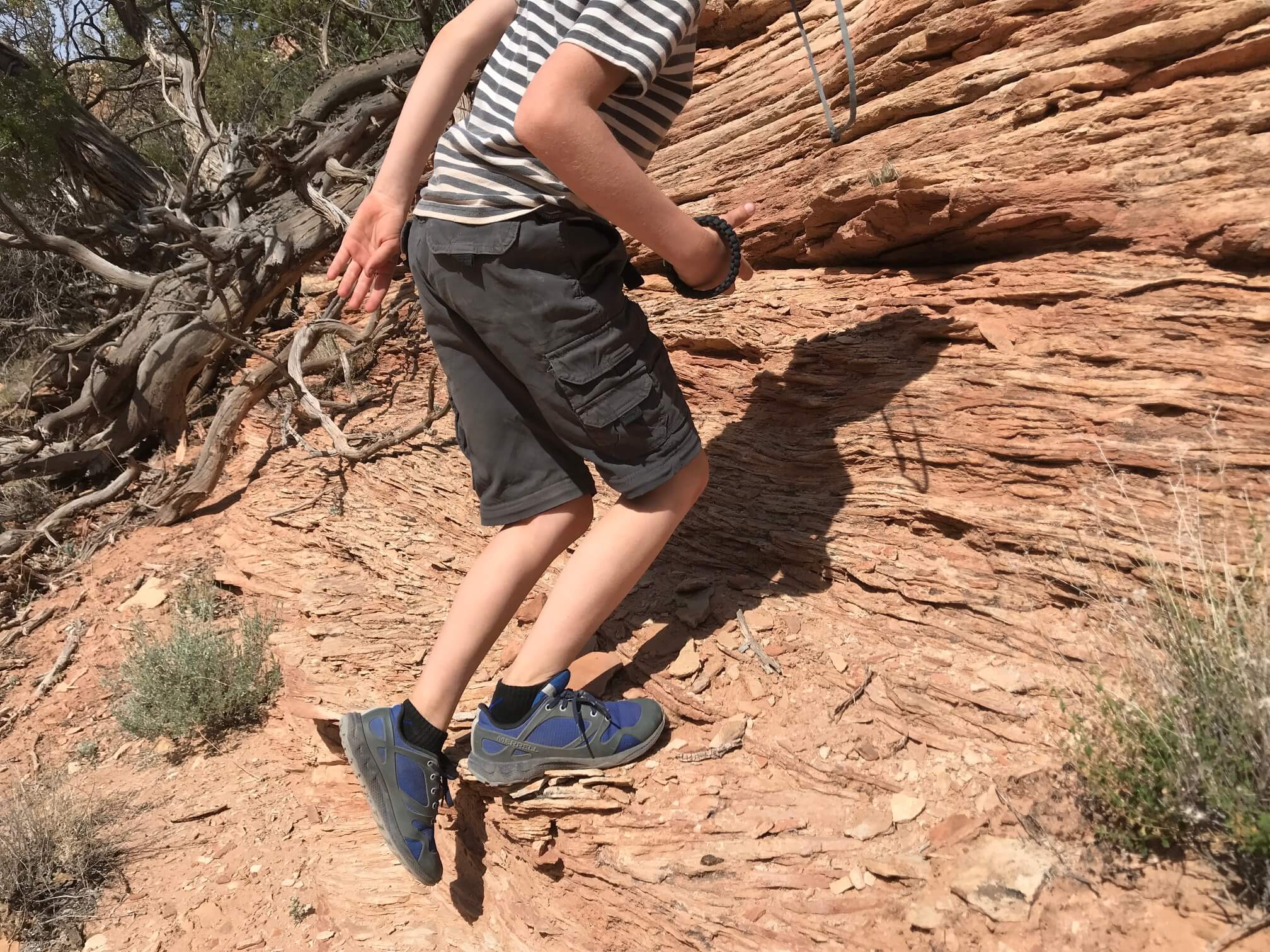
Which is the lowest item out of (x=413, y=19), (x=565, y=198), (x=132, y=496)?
(x=132, y=496)

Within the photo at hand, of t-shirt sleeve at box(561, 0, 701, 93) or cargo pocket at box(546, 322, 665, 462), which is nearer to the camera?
t-shirt sleeve at box(561, 0, 701, 93)

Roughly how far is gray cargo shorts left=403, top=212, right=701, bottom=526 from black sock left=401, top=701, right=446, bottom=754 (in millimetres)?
524

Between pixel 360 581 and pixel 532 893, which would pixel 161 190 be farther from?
pixel 532 893

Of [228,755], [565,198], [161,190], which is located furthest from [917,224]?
[161,190]

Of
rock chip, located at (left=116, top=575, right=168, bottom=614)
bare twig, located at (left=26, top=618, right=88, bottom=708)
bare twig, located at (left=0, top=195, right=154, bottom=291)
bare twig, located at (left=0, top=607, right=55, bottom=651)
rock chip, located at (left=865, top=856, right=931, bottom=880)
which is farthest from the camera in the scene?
bare twig, located at (left=0, top=195, right=154, bottom=291)

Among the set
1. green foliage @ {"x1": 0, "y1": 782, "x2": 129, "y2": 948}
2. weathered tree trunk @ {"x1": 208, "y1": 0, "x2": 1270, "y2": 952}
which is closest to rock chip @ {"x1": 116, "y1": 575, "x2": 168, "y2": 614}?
weathered tree trunk @ {"x1": 208, "y1": 0, "x2": 1270, "y2": 952}

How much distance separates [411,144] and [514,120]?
465 mm

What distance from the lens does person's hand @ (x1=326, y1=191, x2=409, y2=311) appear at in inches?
87.4

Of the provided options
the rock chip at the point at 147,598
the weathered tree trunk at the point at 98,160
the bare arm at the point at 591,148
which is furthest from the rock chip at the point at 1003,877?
the weathered tree trunk at the point at 98,160

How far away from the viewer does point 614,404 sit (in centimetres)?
208

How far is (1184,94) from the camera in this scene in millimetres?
2504

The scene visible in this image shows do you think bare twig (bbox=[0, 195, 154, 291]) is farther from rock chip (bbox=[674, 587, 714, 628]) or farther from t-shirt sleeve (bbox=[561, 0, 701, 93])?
t-shirt sleeve (bbox=[561, 0, 701, 93])

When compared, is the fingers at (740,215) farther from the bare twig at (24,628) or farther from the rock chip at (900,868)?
the bare twig at (24,628)

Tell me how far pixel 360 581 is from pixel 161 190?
4.51 meters
